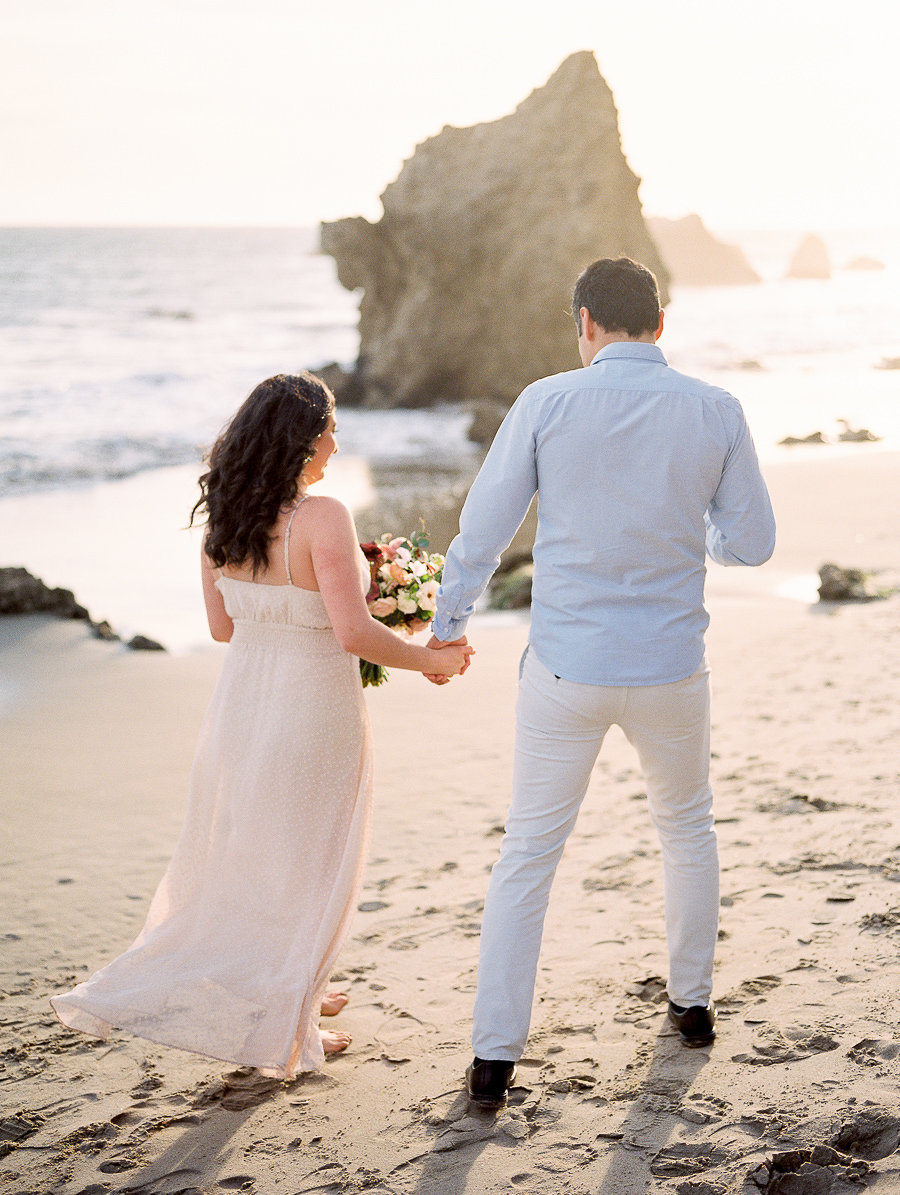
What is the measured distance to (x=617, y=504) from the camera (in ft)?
9.06

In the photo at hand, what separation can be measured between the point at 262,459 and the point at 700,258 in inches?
3589

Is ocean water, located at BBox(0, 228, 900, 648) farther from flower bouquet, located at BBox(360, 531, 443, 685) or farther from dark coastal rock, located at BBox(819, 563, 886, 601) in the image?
flower bouquet, located at BBox(360, 531, 443, 685)

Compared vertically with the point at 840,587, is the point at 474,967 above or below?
below

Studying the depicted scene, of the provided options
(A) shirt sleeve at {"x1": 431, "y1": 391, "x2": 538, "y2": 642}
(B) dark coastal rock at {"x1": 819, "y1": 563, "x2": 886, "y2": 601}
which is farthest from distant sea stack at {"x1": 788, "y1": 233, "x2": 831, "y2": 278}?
(A) shirt sleeve at {"x1": 431, "y1": 391, "x2": 538, "y2": 642}

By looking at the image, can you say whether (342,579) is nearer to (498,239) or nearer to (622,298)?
(622,298)

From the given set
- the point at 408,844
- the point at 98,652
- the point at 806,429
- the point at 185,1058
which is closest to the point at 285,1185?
the point at 185,1058

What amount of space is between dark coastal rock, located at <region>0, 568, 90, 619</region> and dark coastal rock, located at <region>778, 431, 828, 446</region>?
457 inches

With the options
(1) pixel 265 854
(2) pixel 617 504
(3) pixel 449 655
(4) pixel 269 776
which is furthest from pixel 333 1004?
(2) pixel 617 504

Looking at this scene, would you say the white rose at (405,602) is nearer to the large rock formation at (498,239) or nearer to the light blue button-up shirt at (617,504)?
the light blue button-up shirt at (617,504)

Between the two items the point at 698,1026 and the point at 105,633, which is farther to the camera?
the point at 105,633

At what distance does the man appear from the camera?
2.75 meters

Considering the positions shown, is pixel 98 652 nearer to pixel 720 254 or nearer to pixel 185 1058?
pixel 185 1058

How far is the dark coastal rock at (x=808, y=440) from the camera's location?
1666cm

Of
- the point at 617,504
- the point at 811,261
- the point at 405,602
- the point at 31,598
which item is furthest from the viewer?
the point at 811,261
